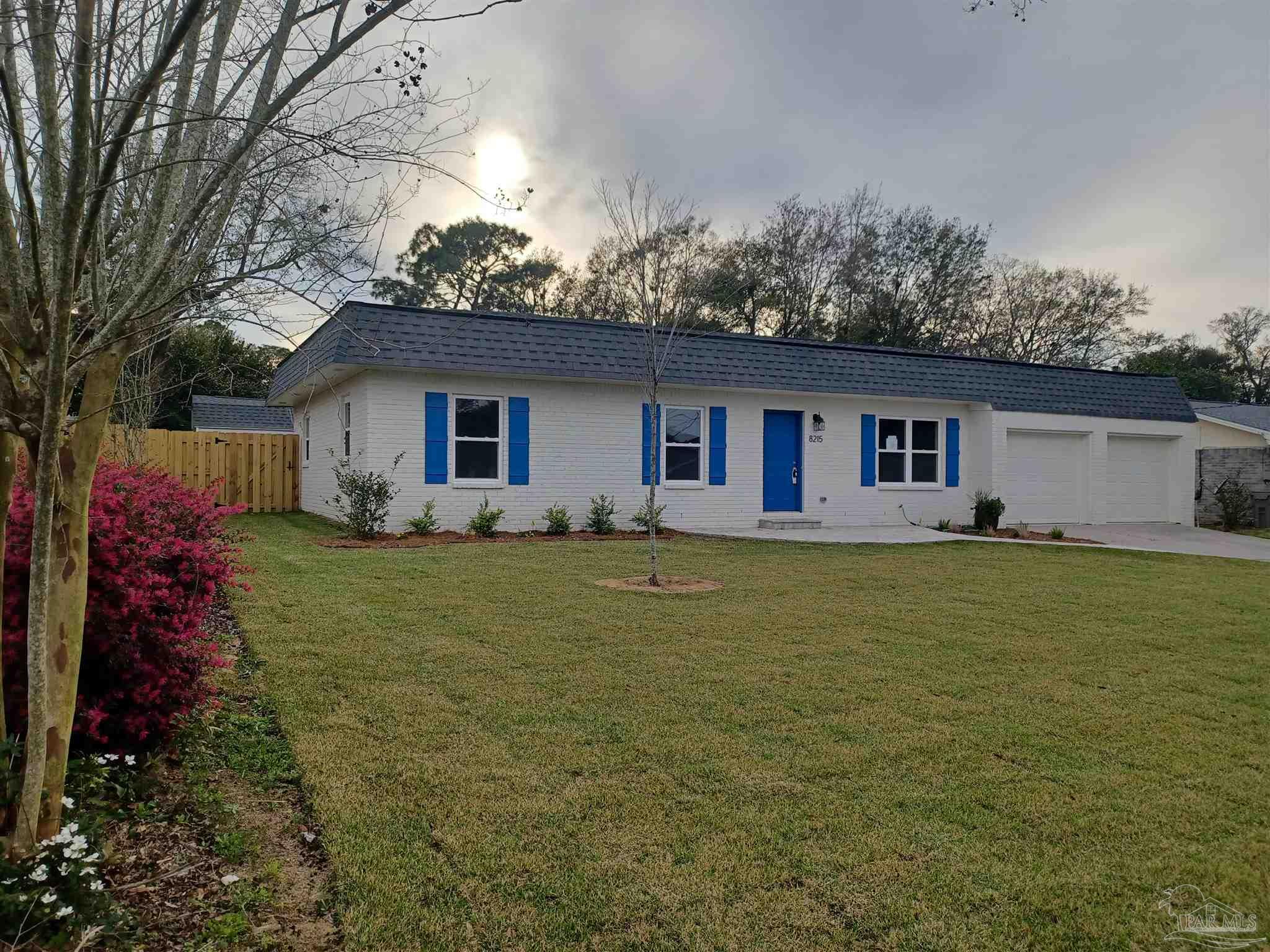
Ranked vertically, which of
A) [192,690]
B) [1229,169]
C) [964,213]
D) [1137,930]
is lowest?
[1137,930]

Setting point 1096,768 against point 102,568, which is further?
Answer: point 1096,768

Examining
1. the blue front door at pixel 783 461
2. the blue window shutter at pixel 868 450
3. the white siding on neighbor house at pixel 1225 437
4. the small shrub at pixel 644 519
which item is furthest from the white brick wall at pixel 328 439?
the white siding on neighbor house at pixel 1225 437

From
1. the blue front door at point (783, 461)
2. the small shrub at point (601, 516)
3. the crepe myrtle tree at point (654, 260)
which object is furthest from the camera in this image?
the blue front door at point (783, 461)

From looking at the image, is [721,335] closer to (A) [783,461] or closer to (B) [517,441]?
(A) [783,461]

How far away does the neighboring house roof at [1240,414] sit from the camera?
84.8 ft

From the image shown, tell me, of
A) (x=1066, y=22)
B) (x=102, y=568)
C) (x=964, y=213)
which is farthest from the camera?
(x=964, y=213)

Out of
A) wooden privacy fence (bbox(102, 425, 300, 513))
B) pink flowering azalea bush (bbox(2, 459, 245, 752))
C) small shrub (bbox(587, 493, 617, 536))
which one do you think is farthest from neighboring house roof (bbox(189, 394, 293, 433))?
pink flowering azalea bush (bbox(2, 459, 245, 752))

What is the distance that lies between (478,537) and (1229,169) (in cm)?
1273

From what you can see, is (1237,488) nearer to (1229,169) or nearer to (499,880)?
(1229,169)

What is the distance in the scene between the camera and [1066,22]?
212 inches

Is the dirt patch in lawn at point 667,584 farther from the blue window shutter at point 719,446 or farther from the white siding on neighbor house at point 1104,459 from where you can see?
the white siding on neighbor house at point 1104,459

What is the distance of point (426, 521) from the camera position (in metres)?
12.8

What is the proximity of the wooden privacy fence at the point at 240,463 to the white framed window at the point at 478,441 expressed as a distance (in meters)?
6.31

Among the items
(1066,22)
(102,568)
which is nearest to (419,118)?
(102,568)
